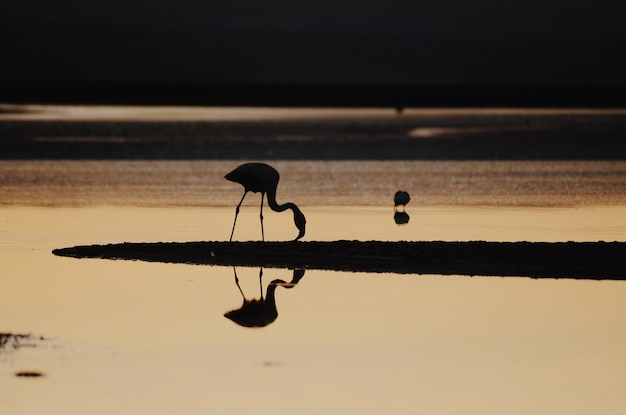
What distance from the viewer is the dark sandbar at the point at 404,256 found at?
18953mm

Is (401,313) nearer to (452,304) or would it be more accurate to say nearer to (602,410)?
(452,304)

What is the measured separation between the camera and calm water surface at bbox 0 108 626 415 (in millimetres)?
11219

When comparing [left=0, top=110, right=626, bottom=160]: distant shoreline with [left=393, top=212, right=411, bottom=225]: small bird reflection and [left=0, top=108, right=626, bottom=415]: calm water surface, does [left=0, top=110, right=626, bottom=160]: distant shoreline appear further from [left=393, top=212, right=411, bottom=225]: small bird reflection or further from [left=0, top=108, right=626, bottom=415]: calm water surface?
[left=0, top=108, right=626, bottom=415]: calm water surface

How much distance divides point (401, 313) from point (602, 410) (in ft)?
16.0

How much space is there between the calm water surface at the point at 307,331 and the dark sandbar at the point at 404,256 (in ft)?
1.74

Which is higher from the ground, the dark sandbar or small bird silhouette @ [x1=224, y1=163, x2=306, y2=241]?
small bird silhouette @ [x1=224, y1=163, x2=306, y2=241]

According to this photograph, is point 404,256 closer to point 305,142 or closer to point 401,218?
point 401,218

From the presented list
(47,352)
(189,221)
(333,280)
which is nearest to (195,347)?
(47,352)

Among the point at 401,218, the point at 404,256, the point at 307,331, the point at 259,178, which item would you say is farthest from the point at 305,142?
the point at 307,331

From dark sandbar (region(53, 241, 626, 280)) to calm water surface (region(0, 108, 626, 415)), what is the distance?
20.8 inches

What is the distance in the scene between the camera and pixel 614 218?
27.8 m

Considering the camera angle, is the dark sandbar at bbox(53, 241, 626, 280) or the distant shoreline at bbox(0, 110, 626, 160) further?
the distant shoreline at bbox(0, 110, 626, 160)

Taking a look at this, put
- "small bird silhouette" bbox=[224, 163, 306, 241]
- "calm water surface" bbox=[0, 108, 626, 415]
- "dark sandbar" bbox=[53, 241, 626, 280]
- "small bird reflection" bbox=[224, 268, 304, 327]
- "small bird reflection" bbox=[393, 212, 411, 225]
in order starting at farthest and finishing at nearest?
1. "small bird reflection" bbox=[393, 212, 411, 225]
2. "small bird silhouette" bbox=[224, 163, 306, 241]
3. "dark sandbar" bbox=[53, 241, 626, 280]
4. "small bird reflection" bbox=[224, 268, 304, 327]
5. "calm water surface" bbox=[0, 108, 626, 415]

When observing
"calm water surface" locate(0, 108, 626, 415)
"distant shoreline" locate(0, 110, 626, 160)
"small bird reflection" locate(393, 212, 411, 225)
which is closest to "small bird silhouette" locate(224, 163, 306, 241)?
"calm water surface" locate(0, 108, 626, 415)
